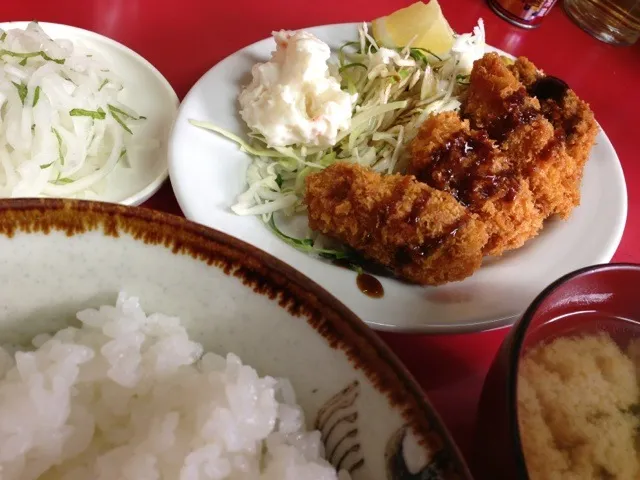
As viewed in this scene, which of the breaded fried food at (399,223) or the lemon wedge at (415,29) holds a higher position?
the lemon wedge at (415,29)

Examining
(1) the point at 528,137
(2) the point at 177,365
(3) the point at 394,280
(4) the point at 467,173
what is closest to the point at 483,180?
(4) the point at 467,173

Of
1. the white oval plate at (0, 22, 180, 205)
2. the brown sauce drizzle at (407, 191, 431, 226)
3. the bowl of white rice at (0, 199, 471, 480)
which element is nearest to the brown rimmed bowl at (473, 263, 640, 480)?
the bowl of white rice at (0, 199, 471, 480)

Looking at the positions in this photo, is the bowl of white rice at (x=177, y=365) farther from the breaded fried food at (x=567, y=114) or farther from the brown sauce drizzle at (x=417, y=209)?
the breaded fried food at (x=567, y=114)

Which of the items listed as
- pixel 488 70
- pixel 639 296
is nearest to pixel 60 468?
pixel 639 296

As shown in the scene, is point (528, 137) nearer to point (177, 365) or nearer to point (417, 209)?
point (417, 209)

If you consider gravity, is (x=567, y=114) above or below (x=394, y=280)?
above

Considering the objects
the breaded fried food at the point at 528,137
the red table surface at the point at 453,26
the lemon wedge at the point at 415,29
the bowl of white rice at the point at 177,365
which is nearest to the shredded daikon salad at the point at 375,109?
the lemon wedge at the point at 415,29

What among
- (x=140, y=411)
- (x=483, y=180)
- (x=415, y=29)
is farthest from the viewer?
(x=415, y=29)
